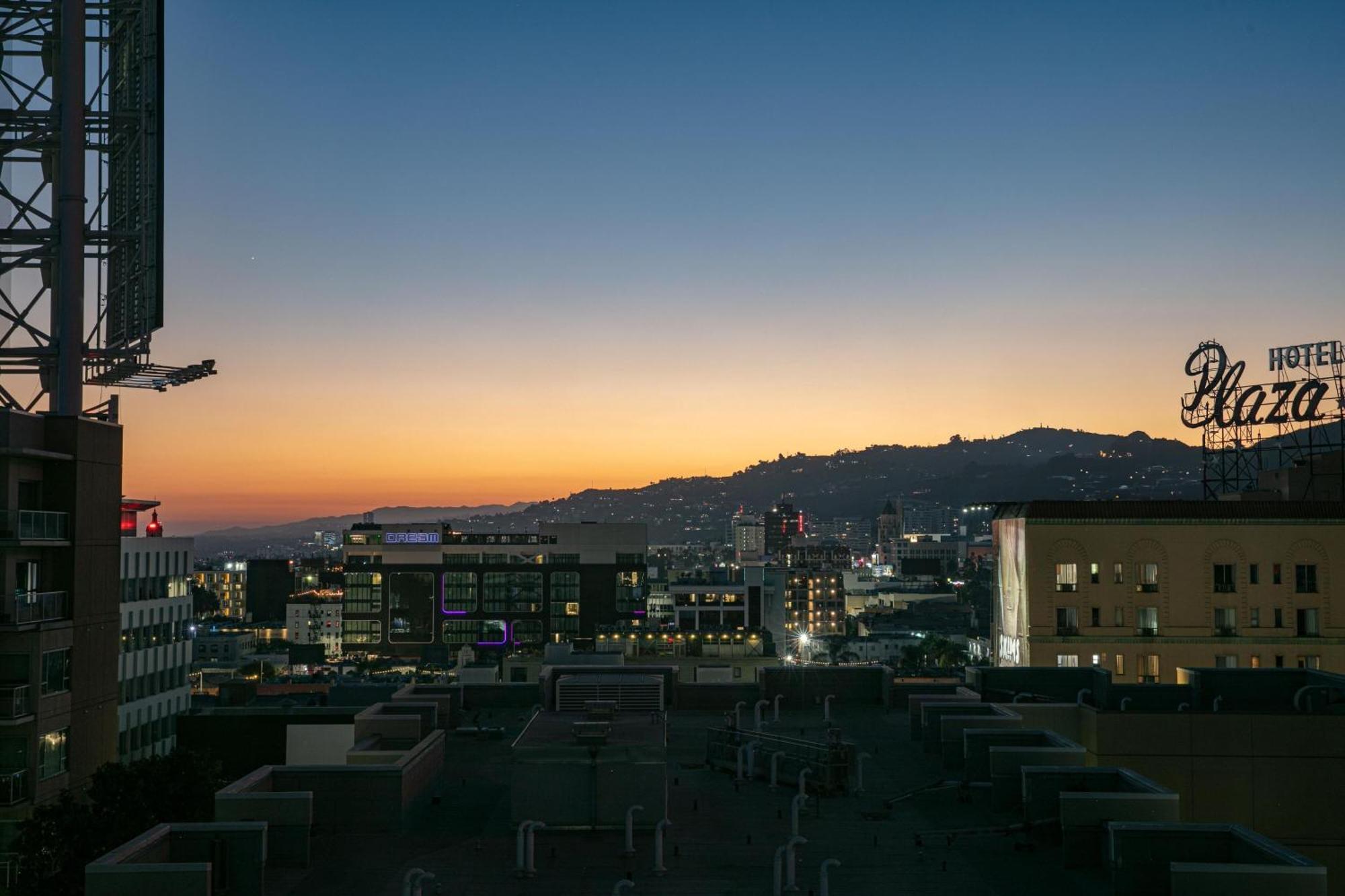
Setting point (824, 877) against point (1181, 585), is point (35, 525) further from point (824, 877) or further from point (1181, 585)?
point (1181, 585)

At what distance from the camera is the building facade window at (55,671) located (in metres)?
34.1

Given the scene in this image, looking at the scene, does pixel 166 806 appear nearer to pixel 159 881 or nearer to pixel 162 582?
pixel 159 881

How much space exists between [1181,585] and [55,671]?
5476 centimetres

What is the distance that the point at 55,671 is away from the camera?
1364 inches

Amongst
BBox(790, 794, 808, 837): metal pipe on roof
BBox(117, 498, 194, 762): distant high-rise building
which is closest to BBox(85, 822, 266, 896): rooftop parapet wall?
BBox(790, 794, 808, 837): metal pipe on roof

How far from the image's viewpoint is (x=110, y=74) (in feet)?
134

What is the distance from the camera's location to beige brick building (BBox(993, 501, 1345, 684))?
6488 centimetres

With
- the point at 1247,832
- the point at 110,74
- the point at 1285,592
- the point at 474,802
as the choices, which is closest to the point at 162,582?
the point at 110,74

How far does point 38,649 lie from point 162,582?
4949 centimetres

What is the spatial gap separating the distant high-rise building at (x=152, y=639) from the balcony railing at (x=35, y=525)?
38.3 meters

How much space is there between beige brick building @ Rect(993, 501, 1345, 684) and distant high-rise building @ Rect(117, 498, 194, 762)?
172ft

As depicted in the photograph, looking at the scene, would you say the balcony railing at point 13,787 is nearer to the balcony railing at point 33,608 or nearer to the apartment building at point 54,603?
the apartment building at point 54,603

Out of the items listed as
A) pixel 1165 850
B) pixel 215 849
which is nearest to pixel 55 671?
pixel 215 849

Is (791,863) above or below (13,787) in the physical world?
above
